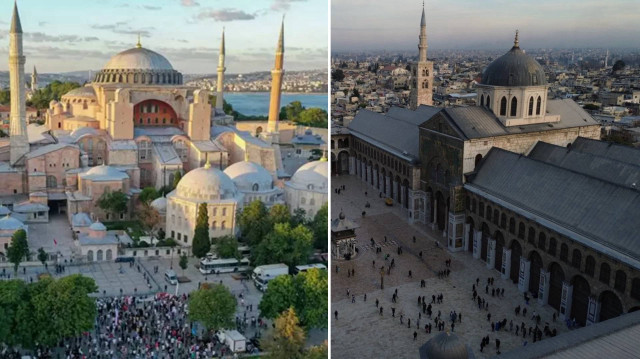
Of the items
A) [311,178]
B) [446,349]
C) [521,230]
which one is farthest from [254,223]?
[446,349]

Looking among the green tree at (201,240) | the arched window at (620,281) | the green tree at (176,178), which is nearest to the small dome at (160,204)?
the green tree at (176,178)

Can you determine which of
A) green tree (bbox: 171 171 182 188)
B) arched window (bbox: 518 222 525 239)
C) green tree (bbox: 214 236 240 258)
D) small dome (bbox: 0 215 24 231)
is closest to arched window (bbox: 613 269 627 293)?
arched window (bbox: 518 222 525 239)

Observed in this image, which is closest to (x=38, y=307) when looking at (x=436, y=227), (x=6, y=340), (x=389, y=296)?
(x=6, y=340)

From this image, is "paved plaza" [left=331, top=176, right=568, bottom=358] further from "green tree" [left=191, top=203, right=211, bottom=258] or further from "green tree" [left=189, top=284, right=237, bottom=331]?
"green tree" [left=191, top=203, right=211, bottom=258]

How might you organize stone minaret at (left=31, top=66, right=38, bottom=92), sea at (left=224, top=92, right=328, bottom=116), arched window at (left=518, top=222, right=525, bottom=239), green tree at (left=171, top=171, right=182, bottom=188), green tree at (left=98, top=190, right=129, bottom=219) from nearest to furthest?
arched window at (left=518, top=222, right=525, bottom=239) < green tree at (left=98, top=190, right=129, bottom=219) < green tree at (left=171, top=171, right=182, bottom=188) < stone minaret at (left=31, top=66, right=38, bottom=92) < sea at (left=224, top=92, right=328, bottom=116)

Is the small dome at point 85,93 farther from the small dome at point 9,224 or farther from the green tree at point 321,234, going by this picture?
the green tree at point 321,234

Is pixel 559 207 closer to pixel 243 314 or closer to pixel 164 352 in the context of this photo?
pixel 243 314
